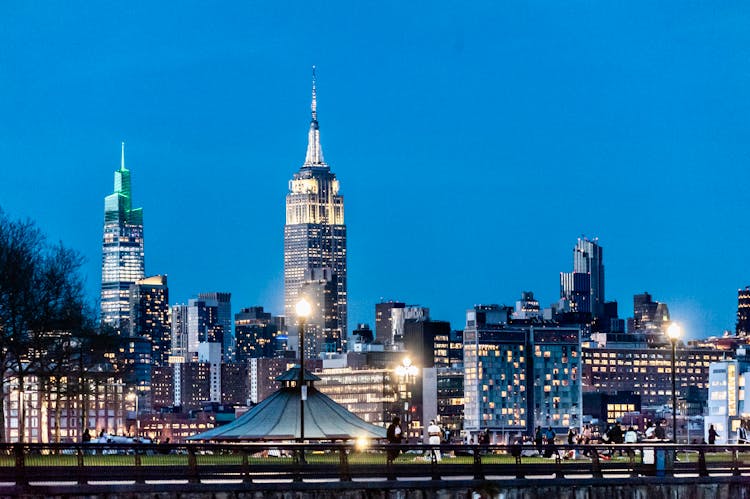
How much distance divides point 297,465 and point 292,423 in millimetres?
27513

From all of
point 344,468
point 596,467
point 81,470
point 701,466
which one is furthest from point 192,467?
point 701,466

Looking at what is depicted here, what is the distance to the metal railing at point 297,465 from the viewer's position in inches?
1734

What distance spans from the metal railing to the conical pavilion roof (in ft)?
53.7

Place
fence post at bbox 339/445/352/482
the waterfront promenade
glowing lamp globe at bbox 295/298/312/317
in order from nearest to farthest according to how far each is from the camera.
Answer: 1. the waterfront promenade
2. fence post at bbox 339/445/352/482
3. glowing lamp globe at bbox 295/298/312/317

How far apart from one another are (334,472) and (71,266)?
65688 millimetres

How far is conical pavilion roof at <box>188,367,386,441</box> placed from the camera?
73375 mm

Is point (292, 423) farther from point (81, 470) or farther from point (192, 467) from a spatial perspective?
point (81, 470)

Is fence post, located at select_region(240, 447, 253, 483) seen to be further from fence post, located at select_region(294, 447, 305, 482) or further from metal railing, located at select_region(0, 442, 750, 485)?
fence post, located at select_region(294, 447, 305, 482)

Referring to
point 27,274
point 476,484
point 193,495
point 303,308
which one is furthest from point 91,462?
point 27,274

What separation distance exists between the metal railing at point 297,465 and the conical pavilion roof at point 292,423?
16.4 metres

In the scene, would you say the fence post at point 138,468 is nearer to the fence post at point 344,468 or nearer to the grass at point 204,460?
the grass at point 204,460

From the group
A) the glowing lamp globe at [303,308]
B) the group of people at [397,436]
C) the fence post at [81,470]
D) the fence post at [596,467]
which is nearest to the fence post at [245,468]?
the fence post at [81,470]

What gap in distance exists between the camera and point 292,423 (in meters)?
74.9

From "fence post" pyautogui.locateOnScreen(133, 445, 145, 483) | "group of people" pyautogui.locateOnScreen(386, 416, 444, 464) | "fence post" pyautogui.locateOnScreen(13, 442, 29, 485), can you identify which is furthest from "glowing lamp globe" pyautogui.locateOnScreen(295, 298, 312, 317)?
"fence post" pyautogui.locateOnScreen(13, 442, 29, 485)
